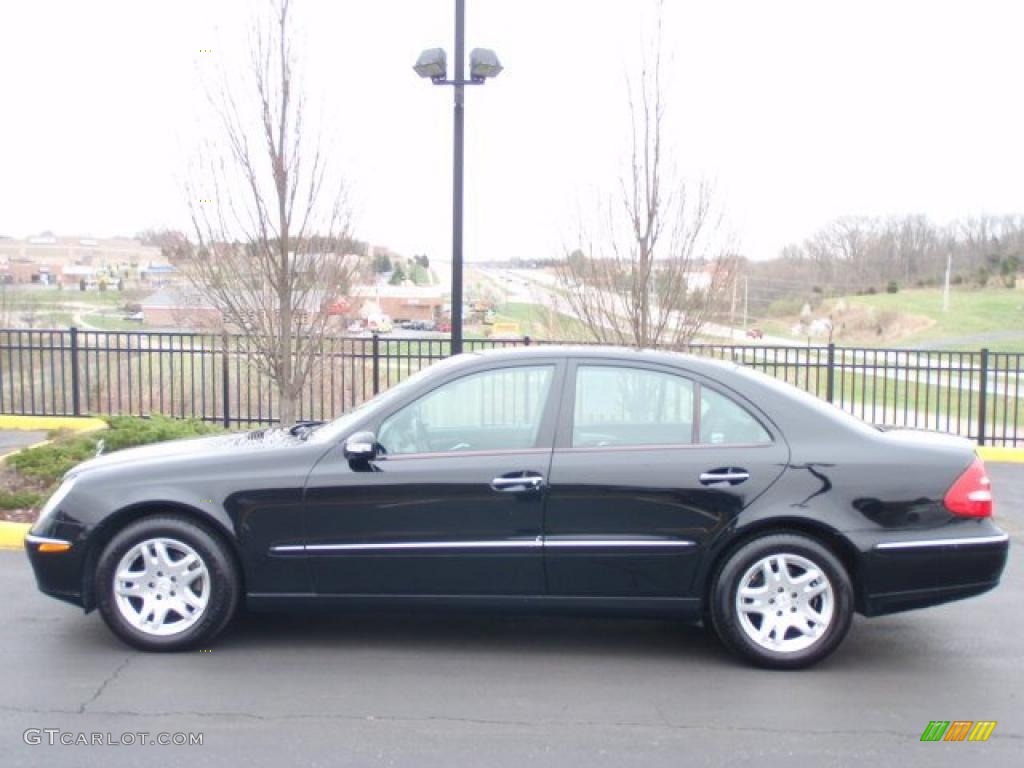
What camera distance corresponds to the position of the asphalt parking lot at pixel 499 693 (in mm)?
4117

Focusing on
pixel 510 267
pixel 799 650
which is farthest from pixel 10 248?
pixel 799 650

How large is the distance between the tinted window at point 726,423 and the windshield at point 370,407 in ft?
4.21

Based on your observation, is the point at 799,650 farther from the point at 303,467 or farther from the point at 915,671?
the point at 303,467

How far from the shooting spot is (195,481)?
5137mm

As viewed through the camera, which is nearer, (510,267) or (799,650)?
(799,650)

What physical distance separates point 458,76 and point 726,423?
509 cm

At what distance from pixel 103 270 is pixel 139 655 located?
51.9ft

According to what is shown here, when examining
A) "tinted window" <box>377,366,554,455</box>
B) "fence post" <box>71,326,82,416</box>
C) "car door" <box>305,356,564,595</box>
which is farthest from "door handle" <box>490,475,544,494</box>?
"fence post" <box>71,326,82,416</box>

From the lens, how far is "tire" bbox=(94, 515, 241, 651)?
509cm

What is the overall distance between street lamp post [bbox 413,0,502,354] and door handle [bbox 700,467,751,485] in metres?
4.70

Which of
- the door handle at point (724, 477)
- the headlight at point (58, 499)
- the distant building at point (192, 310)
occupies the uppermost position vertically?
the distant building at point (192, 310)

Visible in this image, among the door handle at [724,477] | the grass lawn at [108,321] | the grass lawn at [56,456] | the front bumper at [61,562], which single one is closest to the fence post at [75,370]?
the grass lawn at [108,321]

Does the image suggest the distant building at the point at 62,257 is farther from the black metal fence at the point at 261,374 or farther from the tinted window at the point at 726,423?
the tinted window at the point at 726,423

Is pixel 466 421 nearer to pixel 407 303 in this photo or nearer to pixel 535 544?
pixel 535 544
